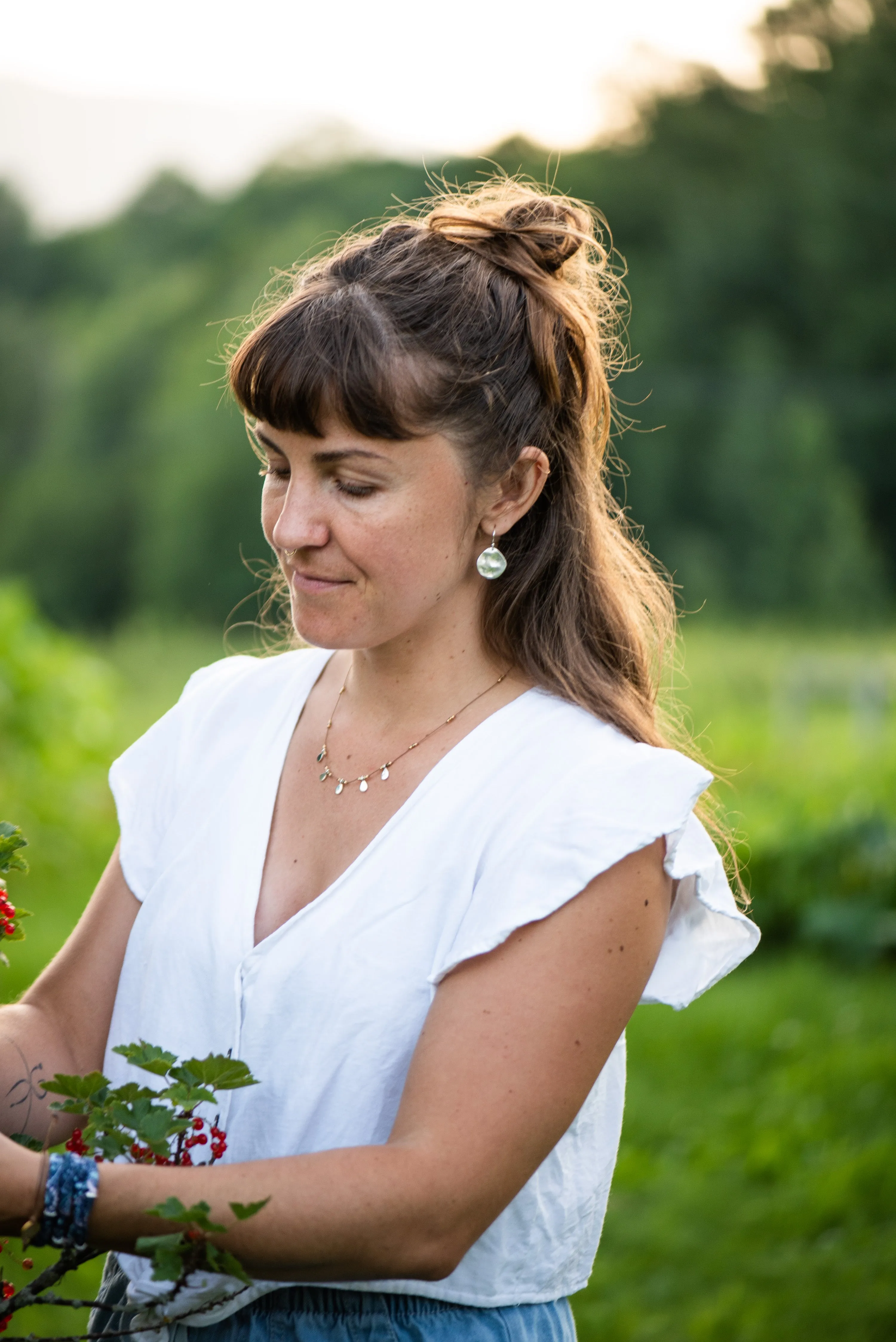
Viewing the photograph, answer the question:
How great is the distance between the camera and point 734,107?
22.2 ft

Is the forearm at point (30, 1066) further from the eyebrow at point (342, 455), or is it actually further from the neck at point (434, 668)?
the eyebrow at point (342, 455)

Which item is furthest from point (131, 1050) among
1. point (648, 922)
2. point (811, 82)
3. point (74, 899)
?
point (811, 82)

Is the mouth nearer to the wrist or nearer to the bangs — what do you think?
the bangs

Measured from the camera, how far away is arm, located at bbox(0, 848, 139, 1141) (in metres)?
1.37

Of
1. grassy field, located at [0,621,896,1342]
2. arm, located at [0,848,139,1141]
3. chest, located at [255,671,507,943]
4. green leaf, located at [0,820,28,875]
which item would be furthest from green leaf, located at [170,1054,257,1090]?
grassy field, located at [0,621,896,1342]

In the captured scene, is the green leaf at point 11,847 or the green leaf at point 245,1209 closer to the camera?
the green leaf at point 245,1209

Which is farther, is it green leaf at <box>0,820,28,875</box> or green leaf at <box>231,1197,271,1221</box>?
green leaf at <box>0,820,28,875</box>

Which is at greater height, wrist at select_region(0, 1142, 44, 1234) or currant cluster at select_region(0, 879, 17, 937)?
currant cluster at select_region(0, 879, 17, 937)

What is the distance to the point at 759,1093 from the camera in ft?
12.4

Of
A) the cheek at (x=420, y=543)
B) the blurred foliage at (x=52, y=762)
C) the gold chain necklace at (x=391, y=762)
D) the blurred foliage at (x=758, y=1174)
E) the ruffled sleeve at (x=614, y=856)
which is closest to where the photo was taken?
the ruffled sleeve at (x=614, y=856)

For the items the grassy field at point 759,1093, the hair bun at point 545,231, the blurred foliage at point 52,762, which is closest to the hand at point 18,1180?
the grassy field at point 759,1093

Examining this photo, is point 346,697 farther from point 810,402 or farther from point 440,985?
point 810,402

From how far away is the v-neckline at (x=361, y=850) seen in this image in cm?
128

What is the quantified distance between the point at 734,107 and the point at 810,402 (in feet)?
5.27
